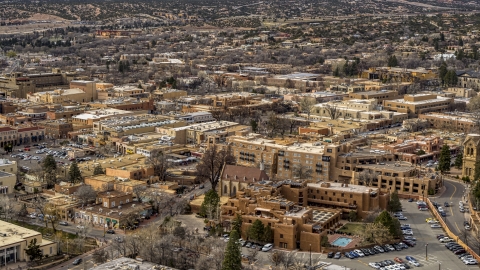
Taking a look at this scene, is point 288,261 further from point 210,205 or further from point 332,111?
point 332,111

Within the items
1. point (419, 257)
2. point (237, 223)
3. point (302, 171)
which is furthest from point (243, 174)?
point (419, 257)

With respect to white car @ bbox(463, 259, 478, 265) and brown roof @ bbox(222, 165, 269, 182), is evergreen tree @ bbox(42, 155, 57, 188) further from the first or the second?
white car @ bbox(463, 259, 478, 265)

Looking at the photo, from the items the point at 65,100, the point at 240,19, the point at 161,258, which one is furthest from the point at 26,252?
the point at 240,19

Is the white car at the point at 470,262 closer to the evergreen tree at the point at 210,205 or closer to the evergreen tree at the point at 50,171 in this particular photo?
the evergreen tree at the point at 210,205

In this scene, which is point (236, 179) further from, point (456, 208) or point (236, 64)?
point (236, 64)

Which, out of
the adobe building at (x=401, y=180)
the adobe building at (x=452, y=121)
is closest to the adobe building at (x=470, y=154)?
the adobe building at (x=401, y=180)

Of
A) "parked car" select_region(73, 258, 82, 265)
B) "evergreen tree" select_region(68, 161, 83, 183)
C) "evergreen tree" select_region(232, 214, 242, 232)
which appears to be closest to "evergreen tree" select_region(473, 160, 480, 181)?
"evergreen tree" select_region(232, 214, 242, 232)
